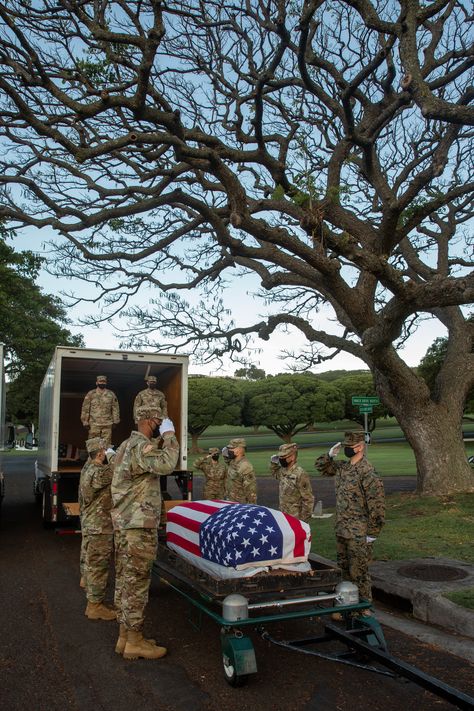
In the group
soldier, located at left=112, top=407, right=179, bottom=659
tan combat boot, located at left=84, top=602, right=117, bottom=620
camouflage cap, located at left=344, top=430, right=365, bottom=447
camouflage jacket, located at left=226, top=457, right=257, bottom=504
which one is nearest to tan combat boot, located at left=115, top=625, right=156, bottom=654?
soldier, located at left=112, top=407, right=179, bottom=659

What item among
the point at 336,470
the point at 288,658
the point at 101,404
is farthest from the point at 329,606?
the point at 101,404

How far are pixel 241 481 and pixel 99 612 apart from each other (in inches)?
153

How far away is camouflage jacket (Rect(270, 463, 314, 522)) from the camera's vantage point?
8.47 meters

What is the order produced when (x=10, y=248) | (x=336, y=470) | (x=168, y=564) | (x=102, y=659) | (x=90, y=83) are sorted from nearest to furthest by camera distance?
(x=102, y=659) → (x=168, y=564) → (x=336, y=470) → (x=90, y=83) → (x=10, y=248)

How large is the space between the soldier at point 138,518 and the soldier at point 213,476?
538 centimetres

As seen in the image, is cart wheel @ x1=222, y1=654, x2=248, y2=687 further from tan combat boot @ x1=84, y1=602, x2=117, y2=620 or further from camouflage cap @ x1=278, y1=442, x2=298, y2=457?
camouflage cap @ x1=278, y1=442, x2=298, y2=457

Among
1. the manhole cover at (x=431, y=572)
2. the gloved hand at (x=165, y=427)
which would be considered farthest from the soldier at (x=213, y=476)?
the gloved hand at (x=165, y=427)

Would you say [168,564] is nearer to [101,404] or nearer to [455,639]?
[455,639]

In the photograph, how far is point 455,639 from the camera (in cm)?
586

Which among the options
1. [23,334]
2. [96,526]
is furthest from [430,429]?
[23,334]

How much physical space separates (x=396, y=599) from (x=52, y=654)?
12.6ft

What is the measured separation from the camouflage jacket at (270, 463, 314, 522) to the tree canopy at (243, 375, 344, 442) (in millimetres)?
42357

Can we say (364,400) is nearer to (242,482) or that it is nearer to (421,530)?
(421,530)

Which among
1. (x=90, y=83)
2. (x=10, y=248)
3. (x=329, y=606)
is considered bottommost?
(x=329, y=606)
